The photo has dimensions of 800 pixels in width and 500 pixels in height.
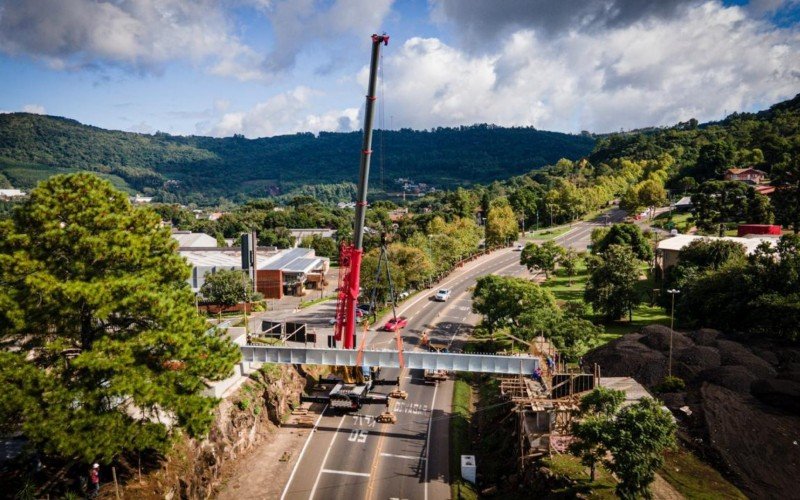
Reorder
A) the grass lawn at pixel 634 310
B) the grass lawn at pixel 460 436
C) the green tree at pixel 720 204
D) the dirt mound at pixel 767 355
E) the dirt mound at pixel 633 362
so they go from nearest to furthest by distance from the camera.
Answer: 1. the grass lawn at pixel 460 436
2. the dirt mound at pixel 633 362
3. the dirt mound at pixel 767 355
4. the grass lawn at pixel 634 310
5. the green tree at pixel 720 204

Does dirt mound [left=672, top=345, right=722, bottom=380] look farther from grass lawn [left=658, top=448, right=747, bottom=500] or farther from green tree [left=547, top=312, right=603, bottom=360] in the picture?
grass lawn [left=658, top=448, right=747, bottom=500]

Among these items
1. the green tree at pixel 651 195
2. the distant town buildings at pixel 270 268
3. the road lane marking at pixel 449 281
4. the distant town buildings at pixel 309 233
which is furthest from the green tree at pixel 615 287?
the distant town buildings at pixel 309 233

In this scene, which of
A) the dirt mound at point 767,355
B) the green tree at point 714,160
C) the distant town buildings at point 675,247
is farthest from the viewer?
the green tree at point 714,160

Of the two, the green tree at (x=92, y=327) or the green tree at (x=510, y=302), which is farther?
the green tree at (x=510, y=302)

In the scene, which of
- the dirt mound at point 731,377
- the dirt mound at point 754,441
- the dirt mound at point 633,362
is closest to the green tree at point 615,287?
the dirt mound at point 633,362

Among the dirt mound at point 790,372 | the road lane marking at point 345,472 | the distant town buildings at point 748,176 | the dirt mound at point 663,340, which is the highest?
the distant town buildings at point 748,176

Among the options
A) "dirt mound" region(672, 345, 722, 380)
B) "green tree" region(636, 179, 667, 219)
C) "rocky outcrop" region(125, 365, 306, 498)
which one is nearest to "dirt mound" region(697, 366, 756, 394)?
"dirt mound" region(672, 345, 722, 380)

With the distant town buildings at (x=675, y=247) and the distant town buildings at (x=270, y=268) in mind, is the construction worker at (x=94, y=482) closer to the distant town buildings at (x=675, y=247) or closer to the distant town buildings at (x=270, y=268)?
the distant town buildings at (x=270, y=268)

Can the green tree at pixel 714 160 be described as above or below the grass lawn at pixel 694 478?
above
